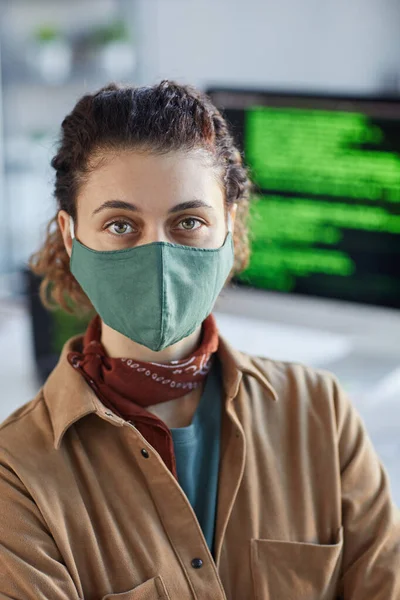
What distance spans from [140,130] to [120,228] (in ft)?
0.38

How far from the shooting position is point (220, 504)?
1.05 meters

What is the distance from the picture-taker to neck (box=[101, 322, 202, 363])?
108 cm

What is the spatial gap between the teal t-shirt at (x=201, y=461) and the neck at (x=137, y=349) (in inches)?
2.8

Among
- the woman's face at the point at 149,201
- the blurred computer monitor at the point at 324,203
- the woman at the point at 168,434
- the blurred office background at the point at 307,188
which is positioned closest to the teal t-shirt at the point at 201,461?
the woman at the point at 168,434

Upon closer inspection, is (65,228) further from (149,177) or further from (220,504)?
(220,504)

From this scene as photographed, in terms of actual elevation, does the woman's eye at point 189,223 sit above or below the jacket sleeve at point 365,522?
above

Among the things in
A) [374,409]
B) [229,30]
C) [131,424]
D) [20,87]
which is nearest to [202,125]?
[131,424]

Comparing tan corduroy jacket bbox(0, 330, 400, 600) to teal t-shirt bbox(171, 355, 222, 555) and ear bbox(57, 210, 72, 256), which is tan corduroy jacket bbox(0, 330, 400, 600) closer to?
teal t-shirt bbox(171, 355, 222, 555)

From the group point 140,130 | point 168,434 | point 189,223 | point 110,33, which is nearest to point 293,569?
point 168,434

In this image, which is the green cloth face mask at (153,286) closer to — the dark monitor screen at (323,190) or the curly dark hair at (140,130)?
the curly dark hair at (140,130)

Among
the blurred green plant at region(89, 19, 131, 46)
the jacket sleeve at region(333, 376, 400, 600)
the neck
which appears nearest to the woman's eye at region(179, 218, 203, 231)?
the neck

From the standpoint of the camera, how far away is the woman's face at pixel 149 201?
100 centimetres

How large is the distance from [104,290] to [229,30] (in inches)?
78.3

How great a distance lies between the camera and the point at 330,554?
3.49 ft
